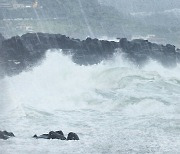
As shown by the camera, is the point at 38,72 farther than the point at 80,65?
No

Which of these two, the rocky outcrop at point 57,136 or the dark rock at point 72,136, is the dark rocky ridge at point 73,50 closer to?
the rocky outcrop at point 57,136

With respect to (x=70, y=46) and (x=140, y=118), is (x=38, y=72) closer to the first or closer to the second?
(x=70, y=46)

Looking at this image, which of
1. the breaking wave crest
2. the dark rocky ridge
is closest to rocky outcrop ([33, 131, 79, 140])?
the breaking wave crest

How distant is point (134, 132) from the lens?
79.0 feet

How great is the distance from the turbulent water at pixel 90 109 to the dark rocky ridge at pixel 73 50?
1663mm

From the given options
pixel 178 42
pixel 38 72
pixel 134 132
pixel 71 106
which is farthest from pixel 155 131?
pixel 178 42

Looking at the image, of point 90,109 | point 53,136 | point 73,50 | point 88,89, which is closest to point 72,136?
point 53,136

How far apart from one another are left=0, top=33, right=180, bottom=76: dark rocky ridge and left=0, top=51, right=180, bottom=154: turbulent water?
166cm

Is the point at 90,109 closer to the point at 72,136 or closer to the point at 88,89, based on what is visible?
the point at 88,89

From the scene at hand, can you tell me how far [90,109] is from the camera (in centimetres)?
3048

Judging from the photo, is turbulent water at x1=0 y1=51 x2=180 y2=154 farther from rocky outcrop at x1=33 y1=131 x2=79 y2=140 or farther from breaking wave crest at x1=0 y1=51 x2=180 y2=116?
rocky outcrop at x1=33 y1=131 x2=79 y2=140

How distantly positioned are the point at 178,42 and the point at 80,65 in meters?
63.4

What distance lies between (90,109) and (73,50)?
23849 millimetres

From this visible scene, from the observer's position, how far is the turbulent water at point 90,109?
2170 cm
